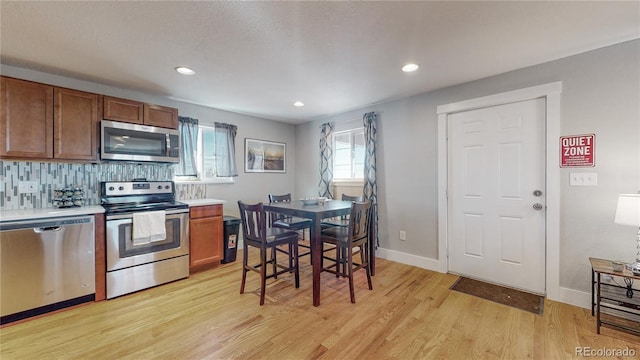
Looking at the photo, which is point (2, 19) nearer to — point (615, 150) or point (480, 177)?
point (480, 177)

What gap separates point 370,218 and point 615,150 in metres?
2.20

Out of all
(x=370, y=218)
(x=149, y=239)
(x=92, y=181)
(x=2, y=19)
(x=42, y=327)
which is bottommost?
(x=42, y=327)

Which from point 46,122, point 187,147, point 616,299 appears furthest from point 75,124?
point 616,299

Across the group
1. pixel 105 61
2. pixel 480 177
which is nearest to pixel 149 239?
pixel 105 61

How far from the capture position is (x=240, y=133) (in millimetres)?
4352

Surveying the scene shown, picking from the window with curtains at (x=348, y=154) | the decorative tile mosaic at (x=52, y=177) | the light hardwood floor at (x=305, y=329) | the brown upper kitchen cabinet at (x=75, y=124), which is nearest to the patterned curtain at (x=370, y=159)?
the window with curtains at (x=348, y=154)

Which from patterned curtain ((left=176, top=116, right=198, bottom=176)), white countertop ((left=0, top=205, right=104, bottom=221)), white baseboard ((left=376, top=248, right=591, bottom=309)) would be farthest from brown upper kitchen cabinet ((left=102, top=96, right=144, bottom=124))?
white baseboard ((left=376, top=248, right=591, bottom=309))

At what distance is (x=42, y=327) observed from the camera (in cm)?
209

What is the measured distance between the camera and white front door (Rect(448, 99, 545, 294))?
2.59m

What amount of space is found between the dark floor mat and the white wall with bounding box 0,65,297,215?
10.9ft

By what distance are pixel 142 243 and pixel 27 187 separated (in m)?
1.24

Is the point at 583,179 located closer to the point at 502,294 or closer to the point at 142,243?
the point at 502,294

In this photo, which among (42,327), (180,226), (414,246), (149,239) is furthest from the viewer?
(414,246)

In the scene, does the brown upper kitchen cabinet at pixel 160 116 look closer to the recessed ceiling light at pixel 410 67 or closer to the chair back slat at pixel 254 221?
the chair back slat at pixel 254 221
